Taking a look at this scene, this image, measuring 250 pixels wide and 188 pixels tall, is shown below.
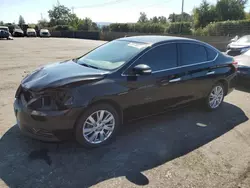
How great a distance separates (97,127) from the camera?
353cm

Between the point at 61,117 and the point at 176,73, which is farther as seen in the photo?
the point at 176,73

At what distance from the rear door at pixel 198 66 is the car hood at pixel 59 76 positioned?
1691 millimetres

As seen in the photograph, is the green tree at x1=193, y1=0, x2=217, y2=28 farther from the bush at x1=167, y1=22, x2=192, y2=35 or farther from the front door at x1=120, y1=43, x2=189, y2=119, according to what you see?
the front door at x1=120, y1=43, x2=189, y2=119

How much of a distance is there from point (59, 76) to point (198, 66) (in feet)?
8.71

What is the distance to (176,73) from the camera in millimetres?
4281

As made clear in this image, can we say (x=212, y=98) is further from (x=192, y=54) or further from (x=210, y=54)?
(x=192, y=54)

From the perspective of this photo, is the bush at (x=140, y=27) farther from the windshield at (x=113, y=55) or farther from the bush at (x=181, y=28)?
the windshield at (x=113, y=55)

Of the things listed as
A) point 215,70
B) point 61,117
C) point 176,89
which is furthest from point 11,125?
point 215,70

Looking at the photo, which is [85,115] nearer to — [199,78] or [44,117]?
[44,117]

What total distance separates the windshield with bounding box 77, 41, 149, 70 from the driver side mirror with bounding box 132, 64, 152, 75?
0.87ft

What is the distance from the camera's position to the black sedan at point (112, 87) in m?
3.21

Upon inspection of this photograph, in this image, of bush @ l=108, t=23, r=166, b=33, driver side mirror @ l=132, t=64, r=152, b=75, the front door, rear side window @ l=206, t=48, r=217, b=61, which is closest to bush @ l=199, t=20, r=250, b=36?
bush @ l=108, t=23, r=166, b=33

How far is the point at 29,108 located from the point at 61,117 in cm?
47

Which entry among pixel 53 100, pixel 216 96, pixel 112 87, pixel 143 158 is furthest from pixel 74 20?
pixel 143 158
